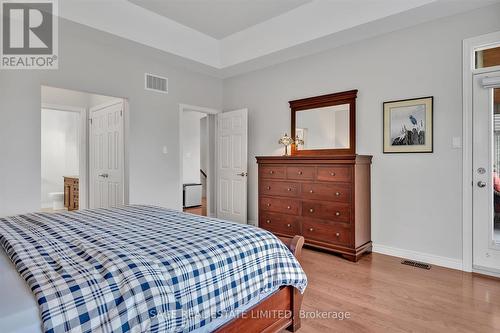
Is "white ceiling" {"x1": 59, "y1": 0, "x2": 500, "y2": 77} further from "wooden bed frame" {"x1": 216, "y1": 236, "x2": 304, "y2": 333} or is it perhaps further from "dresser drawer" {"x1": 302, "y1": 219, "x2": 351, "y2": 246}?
"wooden bed frame" {"x1": 216, "y1": 236, "x2": 304, "y2": 333}

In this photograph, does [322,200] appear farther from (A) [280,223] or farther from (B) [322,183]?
(A) [280,223]

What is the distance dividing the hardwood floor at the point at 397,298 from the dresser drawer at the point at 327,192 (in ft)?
2.32

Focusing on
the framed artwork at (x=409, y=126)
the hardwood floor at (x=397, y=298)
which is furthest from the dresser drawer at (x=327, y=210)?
the framed artwork at (x=409, y=126)

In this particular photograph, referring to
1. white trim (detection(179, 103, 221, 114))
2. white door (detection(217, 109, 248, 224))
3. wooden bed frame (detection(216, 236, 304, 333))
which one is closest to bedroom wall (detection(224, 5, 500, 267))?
white door (detection(217, 109, 248, 224))

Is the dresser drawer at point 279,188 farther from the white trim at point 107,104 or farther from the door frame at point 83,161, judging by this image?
the door frame at point 83,161

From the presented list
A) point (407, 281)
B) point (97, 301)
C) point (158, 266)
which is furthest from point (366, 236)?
point (97, 301)

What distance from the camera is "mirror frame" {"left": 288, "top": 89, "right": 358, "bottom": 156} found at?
3676 millimetres

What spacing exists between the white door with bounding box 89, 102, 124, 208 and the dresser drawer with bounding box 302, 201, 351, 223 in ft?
→ 8.44

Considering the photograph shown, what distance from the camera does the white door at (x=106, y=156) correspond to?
13.6 feet

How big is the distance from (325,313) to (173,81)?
3.84m

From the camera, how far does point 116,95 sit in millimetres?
3873

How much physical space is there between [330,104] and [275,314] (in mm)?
2951

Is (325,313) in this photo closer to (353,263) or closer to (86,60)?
(353,263)

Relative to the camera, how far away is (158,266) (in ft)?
3.87
